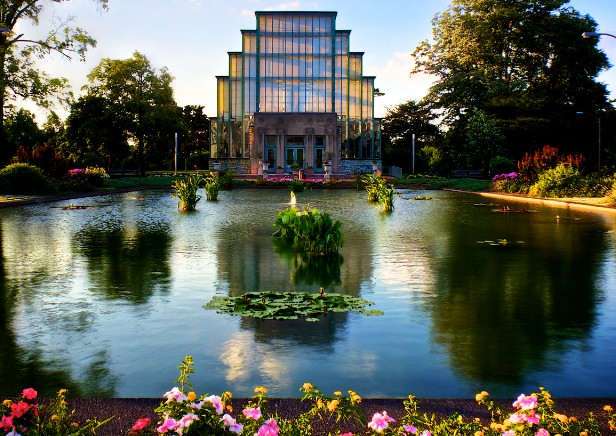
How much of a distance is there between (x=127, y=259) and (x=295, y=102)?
60301 millimetres

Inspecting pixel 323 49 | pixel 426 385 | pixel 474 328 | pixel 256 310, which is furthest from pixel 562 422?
pixel 323 49

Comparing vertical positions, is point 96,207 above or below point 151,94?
below

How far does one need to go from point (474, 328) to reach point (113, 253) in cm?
833

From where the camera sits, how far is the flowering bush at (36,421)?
11.6 feet

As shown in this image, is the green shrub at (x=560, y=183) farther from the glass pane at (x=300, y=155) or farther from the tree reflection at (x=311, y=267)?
the glass pane at (x=300, y=155)

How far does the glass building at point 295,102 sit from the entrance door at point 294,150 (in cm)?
10

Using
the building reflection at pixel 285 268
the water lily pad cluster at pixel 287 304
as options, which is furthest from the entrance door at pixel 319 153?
the water lily pad cluster at pixel 287 304

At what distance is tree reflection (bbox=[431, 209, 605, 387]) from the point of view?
6.33 metres

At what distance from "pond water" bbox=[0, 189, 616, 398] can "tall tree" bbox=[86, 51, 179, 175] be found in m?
54.5

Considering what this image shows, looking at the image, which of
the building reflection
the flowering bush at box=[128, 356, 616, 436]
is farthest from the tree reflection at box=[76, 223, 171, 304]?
the flowering bush at box=[128, 356, 616, 436]

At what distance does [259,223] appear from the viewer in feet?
67.8

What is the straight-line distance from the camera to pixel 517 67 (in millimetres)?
68750

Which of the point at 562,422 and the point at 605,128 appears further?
the point at 605,128

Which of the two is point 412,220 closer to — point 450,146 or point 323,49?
point 450,146
